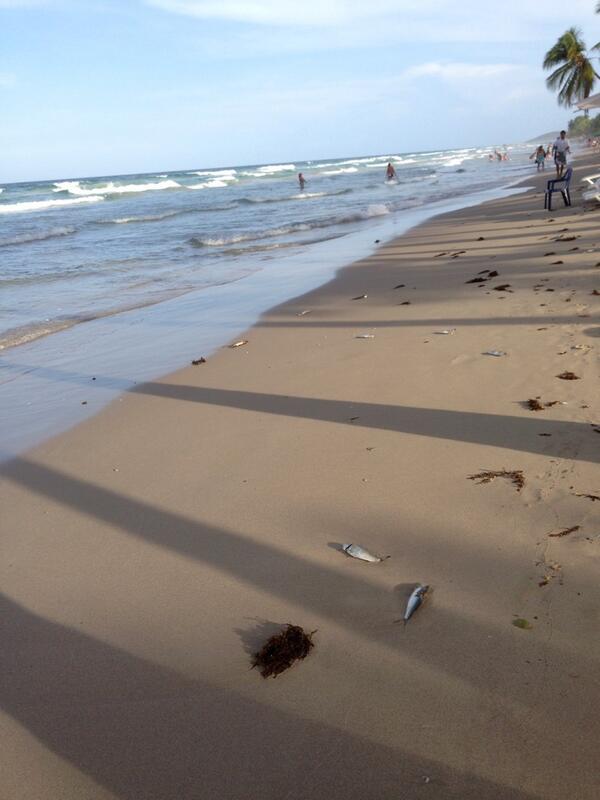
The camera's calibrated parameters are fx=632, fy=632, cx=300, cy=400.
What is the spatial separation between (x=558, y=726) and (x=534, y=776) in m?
0.20

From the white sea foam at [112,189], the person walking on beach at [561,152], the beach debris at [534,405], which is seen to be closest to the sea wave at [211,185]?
the white sea foam at [112,189]

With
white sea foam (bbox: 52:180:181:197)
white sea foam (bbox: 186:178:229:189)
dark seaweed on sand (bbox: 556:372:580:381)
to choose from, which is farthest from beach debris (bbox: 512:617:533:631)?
white sea foam (bbox: 186:178:229:189)

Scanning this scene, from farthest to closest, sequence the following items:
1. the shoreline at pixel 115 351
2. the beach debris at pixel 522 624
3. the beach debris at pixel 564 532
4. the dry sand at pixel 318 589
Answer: the shoreline at pixel 115 351 < the beach debris at pixel 564 532 < the beach debris at pixel 522 624 < the dry sand at pixel 318 589

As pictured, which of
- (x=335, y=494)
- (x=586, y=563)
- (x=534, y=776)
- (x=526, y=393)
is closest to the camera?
(x=534, y=776)

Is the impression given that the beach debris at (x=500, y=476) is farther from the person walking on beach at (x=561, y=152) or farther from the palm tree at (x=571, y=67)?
the palm tree at (x=571, y=67)

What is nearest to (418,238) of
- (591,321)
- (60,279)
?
(60,279)

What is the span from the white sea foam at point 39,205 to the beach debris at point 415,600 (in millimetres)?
47590

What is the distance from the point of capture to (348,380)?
5371 mm

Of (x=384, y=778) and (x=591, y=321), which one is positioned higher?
(x=591, y=321)

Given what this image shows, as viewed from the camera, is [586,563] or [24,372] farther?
[24,372]

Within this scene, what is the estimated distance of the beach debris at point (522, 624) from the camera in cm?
238

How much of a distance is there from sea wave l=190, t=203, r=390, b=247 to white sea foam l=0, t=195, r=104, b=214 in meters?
30.3

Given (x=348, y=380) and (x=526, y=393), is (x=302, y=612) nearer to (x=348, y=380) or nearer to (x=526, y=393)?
(x=526, y=393)

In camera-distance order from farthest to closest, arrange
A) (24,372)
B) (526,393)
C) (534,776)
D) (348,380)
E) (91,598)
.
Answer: (24,372) → (348,380) → (526,393) → (91,598) → (534,776)
